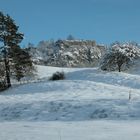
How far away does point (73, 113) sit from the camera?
19344 millimetres

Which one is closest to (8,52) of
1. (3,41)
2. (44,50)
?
(3,41)

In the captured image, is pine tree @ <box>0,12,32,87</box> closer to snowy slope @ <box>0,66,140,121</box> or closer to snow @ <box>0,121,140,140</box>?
snowy slope @ <box>0,66,140,121</box>

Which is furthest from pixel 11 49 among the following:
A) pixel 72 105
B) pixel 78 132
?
pixel 78 132

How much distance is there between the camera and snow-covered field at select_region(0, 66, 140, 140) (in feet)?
42.9

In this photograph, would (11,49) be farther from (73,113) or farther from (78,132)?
(78,132)

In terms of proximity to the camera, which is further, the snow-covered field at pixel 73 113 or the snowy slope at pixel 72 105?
the snowy slope at pixel 72 105

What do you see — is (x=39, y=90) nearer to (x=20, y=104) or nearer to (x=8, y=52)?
(x=20, y=104)

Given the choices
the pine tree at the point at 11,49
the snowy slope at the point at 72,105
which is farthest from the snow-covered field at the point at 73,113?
the pine tree at the point at 11,49

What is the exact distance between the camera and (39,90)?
30.3 metres

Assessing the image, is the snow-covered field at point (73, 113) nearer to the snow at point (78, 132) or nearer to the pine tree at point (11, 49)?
the snow at point (78, 132)

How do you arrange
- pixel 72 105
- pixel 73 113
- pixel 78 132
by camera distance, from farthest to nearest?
pixel 72 105 → pixel 73 113 → pixel 78 132

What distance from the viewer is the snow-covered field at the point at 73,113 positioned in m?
13.1

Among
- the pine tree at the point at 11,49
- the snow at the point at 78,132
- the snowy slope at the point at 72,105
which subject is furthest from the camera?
the pine tree at the point at 11,49

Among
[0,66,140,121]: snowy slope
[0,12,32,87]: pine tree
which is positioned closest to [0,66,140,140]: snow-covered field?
[0,66,140,121]: snowy slope
